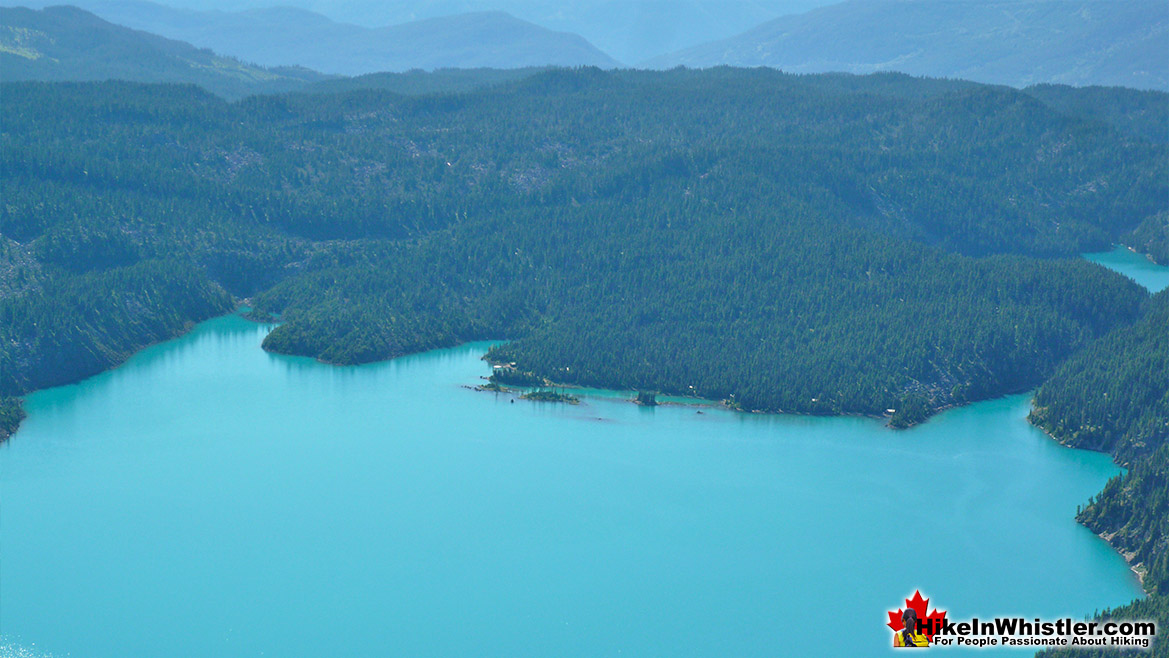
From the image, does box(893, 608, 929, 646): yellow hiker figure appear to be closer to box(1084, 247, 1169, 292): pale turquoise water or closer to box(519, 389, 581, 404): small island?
box(519, 389, 581, 404): small island

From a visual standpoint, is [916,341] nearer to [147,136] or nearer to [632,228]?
[632,228]

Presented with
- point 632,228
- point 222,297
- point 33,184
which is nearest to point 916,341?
point 632,228

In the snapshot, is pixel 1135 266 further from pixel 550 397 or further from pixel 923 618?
pixel 923 618

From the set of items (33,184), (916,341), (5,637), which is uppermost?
(33,184)

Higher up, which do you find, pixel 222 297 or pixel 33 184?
pixel 33 184
